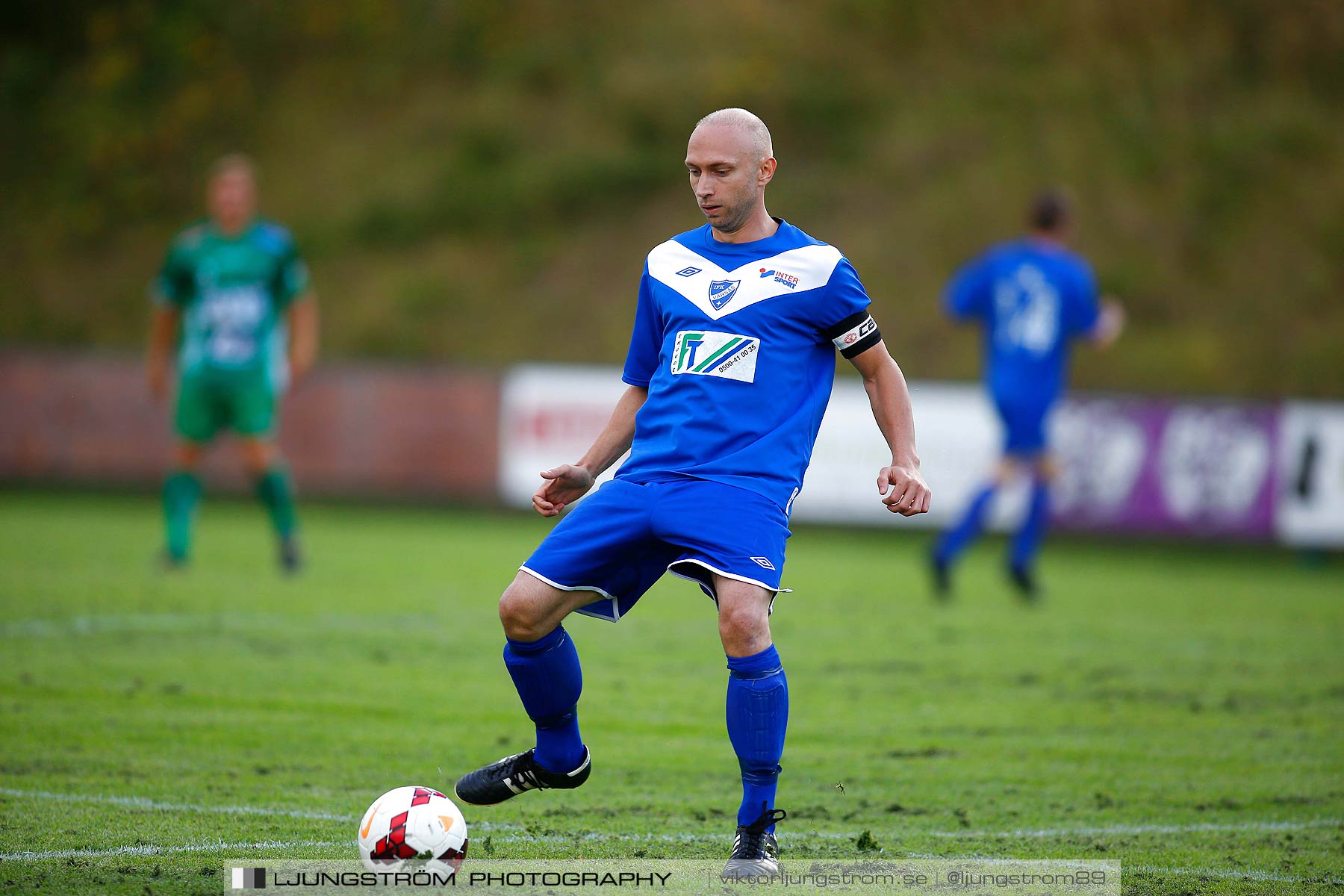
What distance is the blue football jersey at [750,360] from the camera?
4156 mm

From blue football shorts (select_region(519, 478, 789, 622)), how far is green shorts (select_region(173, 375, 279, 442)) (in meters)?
6.48

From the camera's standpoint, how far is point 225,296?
33.8 ft

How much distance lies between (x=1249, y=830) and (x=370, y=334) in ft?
61.8

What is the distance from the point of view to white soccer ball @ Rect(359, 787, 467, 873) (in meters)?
3.66

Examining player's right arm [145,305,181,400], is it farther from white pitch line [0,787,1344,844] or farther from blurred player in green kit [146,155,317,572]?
white pitch line [0,787,1344,844]

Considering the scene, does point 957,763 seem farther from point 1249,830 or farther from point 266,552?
point 266,552

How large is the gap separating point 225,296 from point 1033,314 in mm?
5387

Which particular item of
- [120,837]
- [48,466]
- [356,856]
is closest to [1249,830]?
[356,856]

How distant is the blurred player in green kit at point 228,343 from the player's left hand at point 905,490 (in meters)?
6.80

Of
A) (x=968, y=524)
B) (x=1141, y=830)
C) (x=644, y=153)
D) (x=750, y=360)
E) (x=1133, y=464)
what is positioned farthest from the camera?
(x=644, y=153)

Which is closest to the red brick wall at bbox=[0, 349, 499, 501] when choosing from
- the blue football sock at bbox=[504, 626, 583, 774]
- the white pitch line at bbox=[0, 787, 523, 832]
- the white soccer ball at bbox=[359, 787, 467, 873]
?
the white pitch line at bbox=[0, 787, 523, 832]

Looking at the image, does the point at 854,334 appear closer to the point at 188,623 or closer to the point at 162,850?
the point at 162,850

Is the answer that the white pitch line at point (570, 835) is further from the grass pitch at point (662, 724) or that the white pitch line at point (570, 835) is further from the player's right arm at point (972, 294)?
the player's right arm at point (972, 294)

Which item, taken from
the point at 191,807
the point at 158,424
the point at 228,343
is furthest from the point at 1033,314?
the point at 158,424
